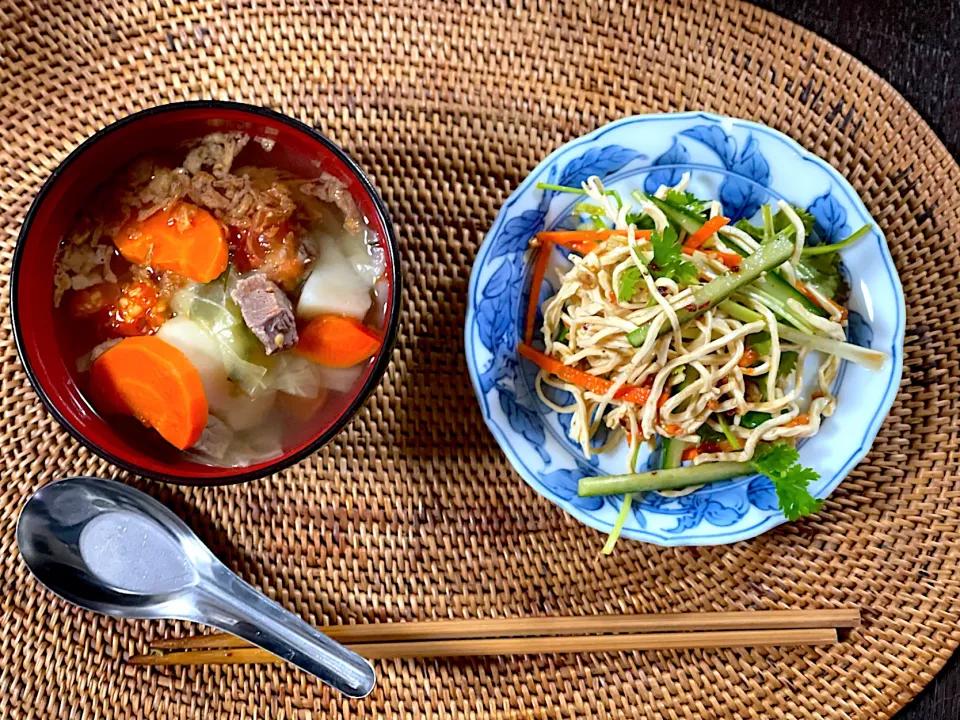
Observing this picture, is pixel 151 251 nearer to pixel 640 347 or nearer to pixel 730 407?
pixel 640 347

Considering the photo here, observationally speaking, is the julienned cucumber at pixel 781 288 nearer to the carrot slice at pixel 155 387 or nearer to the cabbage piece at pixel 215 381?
the cabbage piece at pixel 215 381

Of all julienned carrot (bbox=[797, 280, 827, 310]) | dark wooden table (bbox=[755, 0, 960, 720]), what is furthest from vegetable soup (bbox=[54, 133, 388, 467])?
dark wooden table (bbox=[755, 0, 960, 720])

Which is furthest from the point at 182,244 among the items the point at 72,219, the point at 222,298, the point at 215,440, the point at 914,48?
the point at 914,48

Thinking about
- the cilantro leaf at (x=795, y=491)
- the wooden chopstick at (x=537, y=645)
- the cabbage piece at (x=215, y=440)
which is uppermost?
the cabbage piece at (x=215, y=440)

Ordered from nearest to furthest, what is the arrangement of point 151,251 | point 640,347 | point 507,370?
point 151,251
point 640,347
point 507,370

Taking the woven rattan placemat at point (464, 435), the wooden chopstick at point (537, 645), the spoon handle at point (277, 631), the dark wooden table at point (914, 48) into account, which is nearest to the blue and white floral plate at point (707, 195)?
the woven rattan placemat at point (464, 435)

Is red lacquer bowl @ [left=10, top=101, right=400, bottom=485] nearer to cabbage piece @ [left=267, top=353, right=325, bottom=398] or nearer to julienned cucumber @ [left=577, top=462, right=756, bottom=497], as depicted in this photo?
cabbage piece @ [left=267, top=353, right=325, bottom=398]

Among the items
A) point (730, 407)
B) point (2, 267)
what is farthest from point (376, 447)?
point (2, 267)
